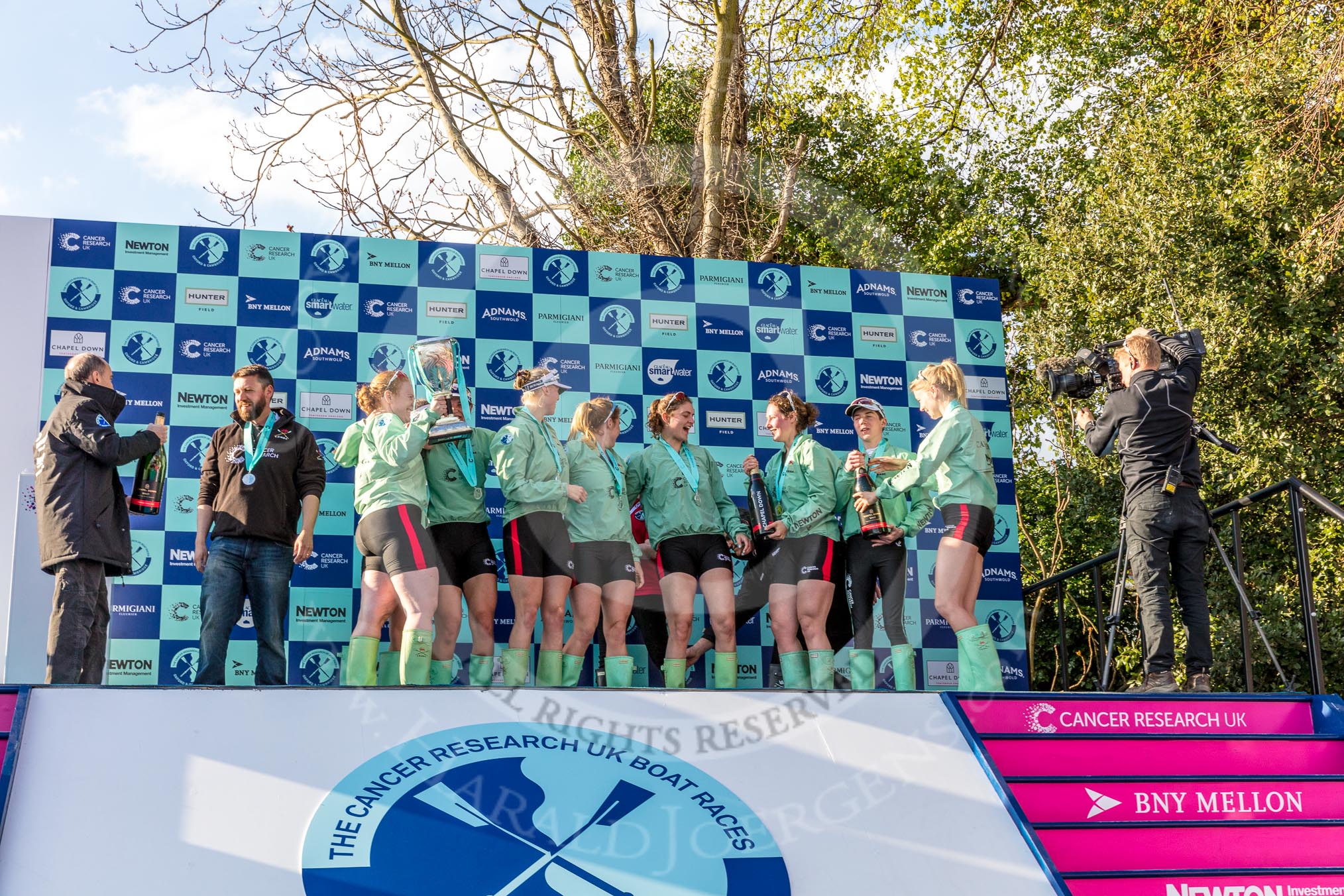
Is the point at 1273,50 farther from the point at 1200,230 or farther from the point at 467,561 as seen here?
the point at 467,561

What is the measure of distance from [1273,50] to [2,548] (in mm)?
10956

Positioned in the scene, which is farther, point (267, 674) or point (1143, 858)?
point (267, 674)

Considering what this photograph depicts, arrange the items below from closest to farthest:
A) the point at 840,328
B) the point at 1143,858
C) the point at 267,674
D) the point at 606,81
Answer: the point at 1143,858 < the point at 267,674 < the point at 840,328 < the point at 606,81

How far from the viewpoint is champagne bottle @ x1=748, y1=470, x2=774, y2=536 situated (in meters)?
5.84

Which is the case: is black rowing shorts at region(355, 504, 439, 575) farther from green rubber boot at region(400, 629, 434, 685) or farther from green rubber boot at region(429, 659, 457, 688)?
green rubber boot at region(429, 659, 457, 688)

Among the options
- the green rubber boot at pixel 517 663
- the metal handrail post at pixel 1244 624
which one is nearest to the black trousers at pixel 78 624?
the green rubber boot at pixel 517 663

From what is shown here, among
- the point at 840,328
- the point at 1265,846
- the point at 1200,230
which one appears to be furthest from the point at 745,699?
the point at 1200,230

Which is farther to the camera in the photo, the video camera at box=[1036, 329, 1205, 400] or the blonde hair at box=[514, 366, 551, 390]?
the video camera at box=[1036, 329, 1205, 400]

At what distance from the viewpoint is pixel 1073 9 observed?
1360 cm

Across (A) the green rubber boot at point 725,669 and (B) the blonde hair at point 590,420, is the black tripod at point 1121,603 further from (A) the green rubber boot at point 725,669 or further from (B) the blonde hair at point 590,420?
(B) the blonde hair at point 590,420

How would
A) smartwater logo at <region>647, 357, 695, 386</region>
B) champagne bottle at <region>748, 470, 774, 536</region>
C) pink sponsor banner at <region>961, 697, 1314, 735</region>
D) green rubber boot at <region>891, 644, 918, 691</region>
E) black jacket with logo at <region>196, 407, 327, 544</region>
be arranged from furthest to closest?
smartwater logo at <region>647, 357, 695, 386</region>
champagne bottle at <region>748, 470, 774, 536</region>
green rubber boot at <region>891, 644, 918, 691</region>
black jacket with logo at <region>196, 407, 327, 544</region>
pink sponsor banner at <region>961, 697, 1314, 735</region>

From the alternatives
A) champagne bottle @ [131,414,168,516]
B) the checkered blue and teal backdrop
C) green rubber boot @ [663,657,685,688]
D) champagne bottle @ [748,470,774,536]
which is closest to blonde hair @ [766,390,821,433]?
champagne bottle @ [748,470,774,536]

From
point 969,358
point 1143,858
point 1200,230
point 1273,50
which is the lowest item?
point 1143,858

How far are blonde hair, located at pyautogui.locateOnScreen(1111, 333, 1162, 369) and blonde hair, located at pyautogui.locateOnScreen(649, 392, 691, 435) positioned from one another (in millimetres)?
2091
